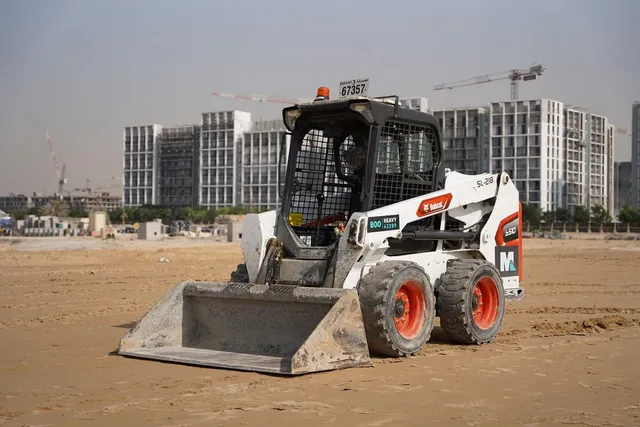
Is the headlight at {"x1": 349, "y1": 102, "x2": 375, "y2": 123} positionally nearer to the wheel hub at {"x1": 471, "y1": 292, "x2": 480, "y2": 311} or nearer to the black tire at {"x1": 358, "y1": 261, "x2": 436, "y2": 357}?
the black tire at {"x1": 358, "y1": 261, "x2": 436, "y2": 357}

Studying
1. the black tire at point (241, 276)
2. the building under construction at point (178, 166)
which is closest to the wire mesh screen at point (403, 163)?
the black tire at point (241, 276)

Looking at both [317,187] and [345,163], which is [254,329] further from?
[345,163]

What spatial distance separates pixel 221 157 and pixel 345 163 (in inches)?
6727

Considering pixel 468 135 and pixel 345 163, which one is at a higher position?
pixel 468 135

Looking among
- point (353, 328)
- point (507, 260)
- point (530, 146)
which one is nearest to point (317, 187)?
point (353, 328)

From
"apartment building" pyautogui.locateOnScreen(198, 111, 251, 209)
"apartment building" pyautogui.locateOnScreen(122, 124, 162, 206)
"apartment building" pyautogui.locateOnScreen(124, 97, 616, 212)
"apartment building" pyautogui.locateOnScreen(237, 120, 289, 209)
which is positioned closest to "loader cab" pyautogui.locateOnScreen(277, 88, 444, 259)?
"apartment building" pyautogui.locateOnScreen(124, 97, 616, 212)

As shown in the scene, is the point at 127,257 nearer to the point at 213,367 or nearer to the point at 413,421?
the point at 213,367

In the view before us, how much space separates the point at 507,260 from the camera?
1157 centimetres

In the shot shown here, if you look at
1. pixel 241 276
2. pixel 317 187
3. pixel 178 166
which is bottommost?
pixel 241 276

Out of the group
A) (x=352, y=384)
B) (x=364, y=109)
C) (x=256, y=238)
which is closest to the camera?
(x=352, y=384)

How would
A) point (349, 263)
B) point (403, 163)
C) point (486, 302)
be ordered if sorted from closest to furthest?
point (349, 263)
point (403, 163)
point (486, 302)

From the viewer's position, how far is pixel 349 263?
9008 mm

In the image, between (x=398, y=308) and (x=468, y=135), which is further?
(x=468, y=135)

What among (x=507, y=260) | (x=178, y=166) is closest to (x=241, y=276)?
(x=507, y=260)
